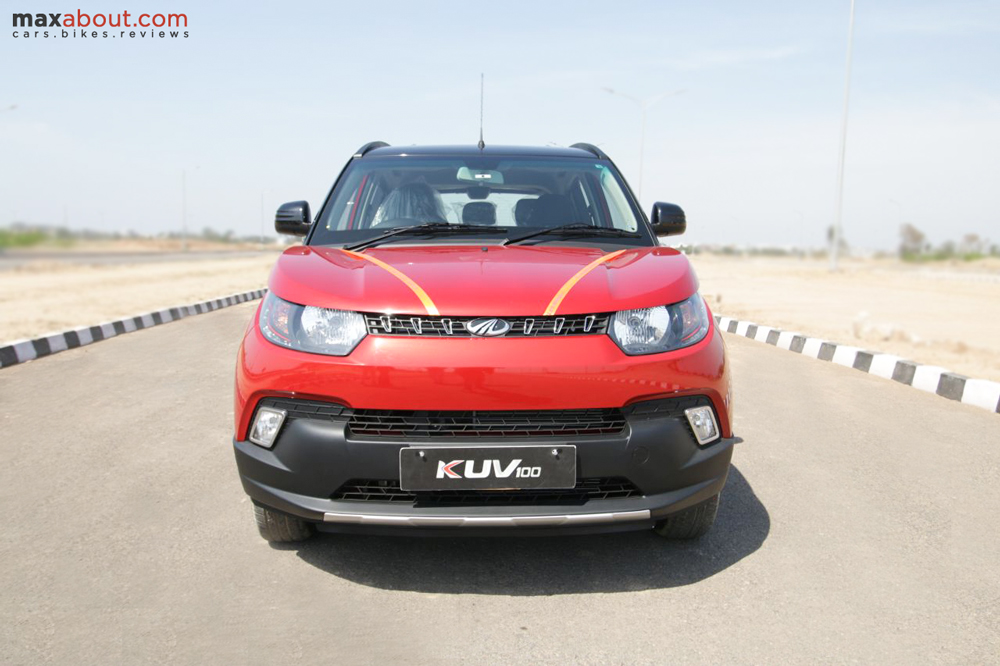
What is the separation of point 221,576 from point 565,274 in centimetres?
162

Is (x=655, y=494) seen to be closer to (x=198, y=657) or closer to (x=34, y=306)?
(x=198, y=657)

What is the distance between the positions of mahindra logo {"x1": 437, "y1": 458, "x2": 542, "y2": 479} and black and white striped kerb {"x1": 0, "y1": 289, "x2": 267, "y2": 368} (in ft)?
14.8

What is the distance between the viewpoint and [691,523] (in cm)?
353

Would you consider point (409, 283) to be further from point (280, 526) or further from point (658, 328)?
point (280, 526)

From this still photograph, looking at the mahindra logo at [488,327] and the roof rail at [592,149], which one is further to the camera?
the roof rail at [592,149]

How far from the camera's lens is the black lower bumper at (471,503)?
9.76 ft

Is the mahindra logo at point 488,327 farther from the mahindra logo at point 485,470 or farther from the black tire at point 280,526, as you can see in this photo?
the black tire at point 280,526

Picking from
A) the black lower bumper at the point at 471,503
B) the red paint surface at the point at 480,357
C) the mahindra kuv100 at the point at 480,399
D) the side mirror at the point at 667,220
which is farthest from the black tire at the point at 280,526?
the side mirror at the point at 667,220

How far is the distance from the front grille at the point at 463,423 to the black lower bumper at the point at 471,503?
0.13 feet

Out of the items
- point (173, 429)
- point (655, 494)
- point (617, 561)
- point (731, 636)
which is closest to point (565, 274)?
point (655, 494)

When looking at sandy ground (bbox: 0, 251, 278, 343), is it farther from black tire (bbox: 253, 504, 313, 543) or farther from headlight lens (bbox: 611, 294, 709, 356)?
headlight lens (bbox: 611, 294, 709, 356)

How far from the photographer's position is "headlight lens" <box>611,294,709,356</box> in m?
3.13

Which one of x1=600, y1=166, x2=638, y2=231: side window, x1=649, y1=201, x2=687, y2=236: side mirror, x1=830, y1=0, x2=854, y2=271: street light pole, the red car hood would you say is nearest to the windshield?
x1=600, y1=166, x2=638, y2=231: side window

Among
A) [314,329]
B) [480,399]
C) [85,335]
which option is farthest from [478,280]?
[85,335]
